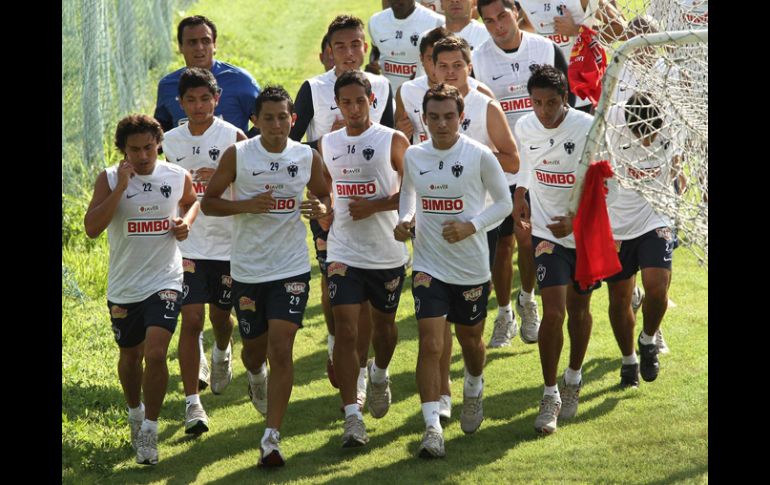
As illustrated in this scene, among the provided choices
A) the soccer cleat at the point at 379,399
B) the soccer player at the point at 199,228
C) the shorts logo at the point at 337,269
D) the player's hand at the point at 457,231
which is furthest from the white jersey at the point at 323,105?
the soccer cleat at the point at 379,399

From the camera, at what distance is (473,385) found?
867 cm

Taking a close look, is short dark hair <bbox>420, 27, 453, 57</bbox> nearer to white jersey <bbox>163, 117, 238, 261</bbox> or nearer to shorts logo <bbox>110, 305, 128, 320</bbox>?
white jersey <bbox>163, 117, 238, 261</bbox>

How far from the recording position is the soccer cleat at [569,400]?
29.7ft

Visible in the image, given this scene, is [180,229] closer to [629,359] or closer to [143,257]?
[143,257]

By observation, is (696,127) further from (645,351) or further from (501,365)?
(501,365)

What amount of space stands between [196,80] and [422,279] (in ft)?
7.71

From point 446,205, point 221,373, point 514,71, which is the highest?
point 514,71

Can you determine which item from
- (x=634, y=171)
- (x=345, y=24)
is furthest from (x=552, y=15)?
(x=634, y=171)

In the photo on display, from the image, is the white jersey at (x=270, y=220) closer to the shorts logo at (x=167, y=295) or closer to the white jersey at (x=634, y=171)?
the shorts logo at (x=167, y=295)

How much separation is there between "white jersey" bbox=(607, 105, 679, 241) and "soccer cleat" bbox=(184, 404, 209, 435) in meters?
3.46

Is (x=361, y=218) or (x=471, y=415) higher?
(x=361, y=218)

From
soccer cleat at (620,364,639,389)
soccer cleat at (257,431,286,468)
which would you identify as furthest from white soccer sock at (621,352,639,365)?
soccer cleat at (257,431,286,468)

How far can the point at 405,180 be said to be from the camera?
28.0 feet

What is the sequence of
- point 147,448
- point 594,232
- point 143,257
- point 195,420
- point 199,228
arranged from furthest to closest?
point 199,228
point 195,420
point 143,257
point 147,448
point 594,232
